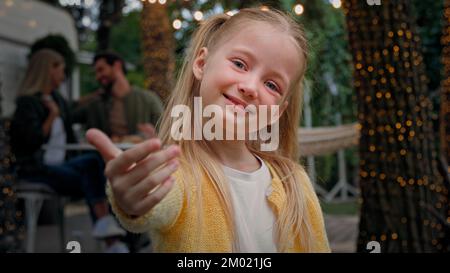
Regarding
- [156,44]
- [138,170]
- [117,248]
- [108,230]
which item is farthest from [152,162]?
[156,44]

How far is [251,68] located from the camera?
0.59 m

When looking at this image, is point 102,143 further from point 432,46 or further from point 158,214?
point 432,46

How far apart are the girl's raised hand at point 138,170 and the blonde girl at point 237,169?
0.15 ft

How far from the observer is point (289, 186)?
26.2 inches

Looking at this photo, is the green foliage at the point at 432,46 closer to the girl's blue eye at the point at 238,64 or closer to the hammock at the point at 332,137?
the hammock at the point at 332,137

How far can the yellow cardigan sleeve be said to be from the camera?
50 centimetres

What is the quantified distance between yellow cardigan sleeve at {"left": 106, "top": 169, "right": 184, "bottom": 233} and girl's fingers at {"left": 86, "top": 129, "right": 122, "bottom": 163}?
0.06 m

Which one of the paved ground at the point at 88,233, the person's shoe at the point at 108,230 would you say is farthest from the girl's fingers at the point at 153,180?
the paved ground at the point at 88,233

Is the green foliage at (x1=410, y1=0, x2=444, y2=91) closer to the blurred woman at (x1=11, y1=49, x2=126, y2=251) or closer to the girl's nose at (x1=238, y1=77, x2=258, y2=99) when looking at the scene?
the blurred woman at (x1=11, y1=49, x2=126, y2=251)

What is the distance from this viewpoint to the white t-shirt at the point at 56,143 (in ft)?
8.09

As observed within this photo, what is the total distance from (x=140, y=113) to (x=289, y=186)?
6.03 feet

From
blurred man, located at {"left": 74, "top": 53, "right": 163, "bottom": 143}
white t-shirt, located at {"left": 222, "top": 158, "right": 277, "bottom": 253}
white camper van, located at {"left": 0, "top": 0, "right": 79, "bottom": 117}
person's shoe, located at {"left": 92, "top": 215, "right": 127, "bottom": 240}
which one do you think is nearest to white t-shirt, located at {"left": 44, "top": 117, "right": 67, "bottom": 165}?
blurred man, located at {"left": 74, "top": 53, "right": 163, "bottom": 143}

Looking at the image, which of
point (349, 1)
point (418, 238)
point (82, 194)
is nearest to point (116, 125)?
point (82, 194)
